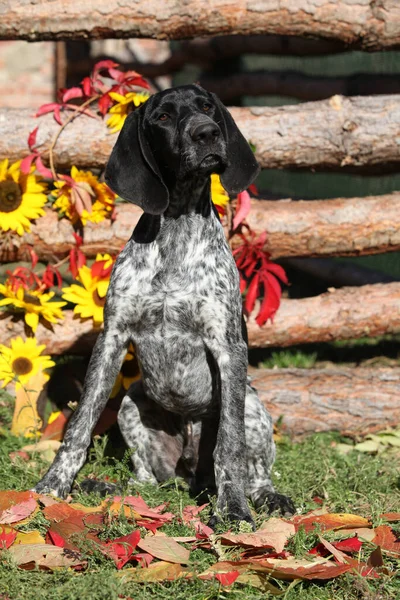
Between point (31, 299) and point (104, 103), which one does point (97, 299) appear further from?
point (104, 103)

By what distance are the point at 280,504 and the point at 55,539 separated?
3.70ft

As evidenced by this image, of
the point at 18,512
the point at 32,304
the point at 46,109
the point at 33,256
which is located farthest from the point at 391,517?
the point at 46,109

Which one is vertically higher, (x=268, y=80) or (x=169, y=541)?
(x=268, y=80)

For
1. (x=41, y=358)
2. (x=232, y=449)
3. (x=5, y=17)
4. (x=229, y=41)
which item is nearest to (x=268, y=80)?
(x=229, y=41)

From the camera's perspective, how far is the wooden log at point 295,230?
5102mm

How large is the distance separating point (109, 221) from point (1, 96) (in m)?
7.33

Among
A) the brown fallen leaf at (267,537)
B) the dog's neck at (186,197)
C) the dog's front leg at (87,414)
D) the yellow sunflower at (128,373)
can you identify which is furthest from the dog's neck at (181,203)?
the brown fallen leaf at (267,537)

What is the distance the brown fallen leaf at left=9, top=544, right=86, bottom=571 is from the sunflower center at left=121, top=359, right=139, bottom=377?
2.00m

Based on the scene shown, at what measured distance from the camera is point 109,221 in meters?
5.11

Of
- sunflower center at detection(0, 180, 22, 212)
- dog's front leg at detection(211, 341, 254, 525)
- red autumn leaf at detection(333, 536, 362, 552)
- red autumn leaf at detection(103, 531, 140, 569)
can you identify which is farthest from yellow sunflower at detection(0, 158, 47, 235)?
red autumn leaf at detection(333, 536, 362, 552)

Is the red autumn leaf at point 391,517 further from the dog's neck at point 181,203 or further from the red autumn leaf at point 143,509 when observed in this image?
the dog's neck at point 181,203

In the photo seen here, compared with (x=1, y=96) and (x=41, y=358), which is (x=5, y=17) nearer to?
(x=41, y=358)

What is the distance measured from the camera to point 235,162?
3885 millimetres

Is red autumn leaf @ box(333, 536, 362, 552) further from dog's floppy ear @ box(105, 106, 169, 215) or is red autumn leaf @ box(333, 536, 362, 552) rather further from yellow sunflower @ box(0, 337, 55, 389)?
yellow sunflower @ box(0, 337, 55, 389)
